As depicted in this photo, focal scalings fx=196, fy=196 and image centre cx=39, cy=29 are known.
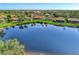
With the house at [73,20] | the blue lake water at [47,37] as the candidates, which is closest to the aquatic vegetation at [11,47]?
the blue lake water at [47,37]

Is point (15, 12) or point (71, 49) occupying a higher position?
point (15, 12)

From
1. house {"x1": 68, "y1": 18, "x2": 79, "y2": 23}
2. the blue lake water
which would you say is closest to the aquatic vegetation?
the blue lake water

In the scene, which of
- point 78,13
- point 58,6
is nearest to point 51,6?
point 58,6

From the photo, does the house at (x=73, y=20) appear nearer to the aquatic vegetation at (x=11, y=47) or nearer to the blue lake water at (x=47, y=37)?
the blue lake water at (x=47, y=37)

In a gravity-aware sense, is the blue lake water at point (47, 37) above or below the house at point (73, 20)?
below

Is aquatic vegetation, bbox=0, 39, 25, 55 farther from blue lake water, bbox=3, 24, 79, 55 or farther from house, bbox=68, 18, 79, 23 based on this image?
house, bbox=68, 18, 79, 23
